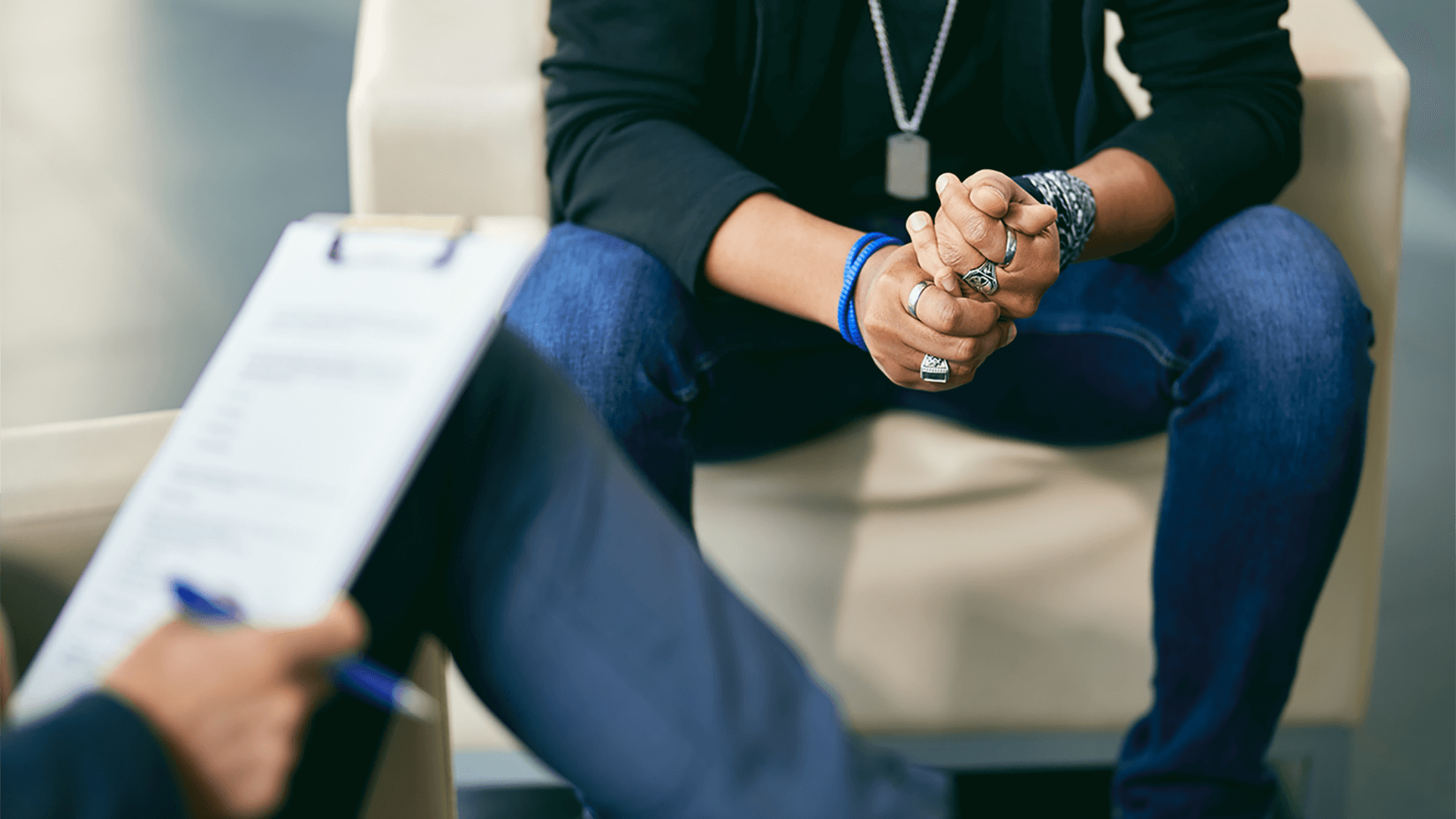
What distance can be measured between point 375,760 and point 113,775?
20 centimetres

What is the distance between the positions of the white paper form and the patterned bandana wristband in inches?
17.7

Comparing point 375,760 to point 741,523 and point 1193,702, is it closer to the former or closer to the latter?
point 741,523

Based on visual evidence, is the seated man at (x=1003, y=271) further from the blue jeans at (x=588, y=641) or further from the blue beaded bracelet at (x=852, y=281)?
the blue jeans at (x=588, y=641)

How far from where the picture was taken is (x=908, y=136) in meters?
1.01

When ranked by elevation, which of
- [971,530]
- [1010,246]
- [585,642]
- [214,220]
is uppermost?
[1010,246]

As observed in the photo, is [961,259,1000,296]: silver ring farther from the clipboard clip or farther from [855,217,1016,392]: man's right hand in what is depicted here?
the clipboard clip

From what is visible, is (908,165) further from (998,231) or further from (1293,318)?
(1293,318)

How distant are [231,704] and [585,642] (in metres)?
0.17

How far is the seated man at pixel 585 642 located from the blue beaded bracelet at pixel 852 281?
0.30 metres

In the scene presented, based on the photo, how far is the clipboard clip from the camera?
1.80ft

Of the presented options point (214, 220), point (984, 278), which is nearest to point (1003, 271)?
point (984, 278)

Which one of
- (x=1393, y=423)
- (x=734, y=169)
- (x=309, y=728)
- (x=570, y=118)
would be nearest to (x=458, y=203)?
(x=570, y=118)

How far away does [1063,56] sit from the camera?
102cm

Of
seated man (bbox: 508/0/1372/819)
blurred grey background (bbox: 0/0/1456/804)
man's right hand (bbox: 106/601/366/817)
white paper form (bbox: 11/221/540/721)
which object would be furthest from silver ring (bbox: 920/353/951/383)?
blurred grey background (bbox: 0/0/1456/804)
